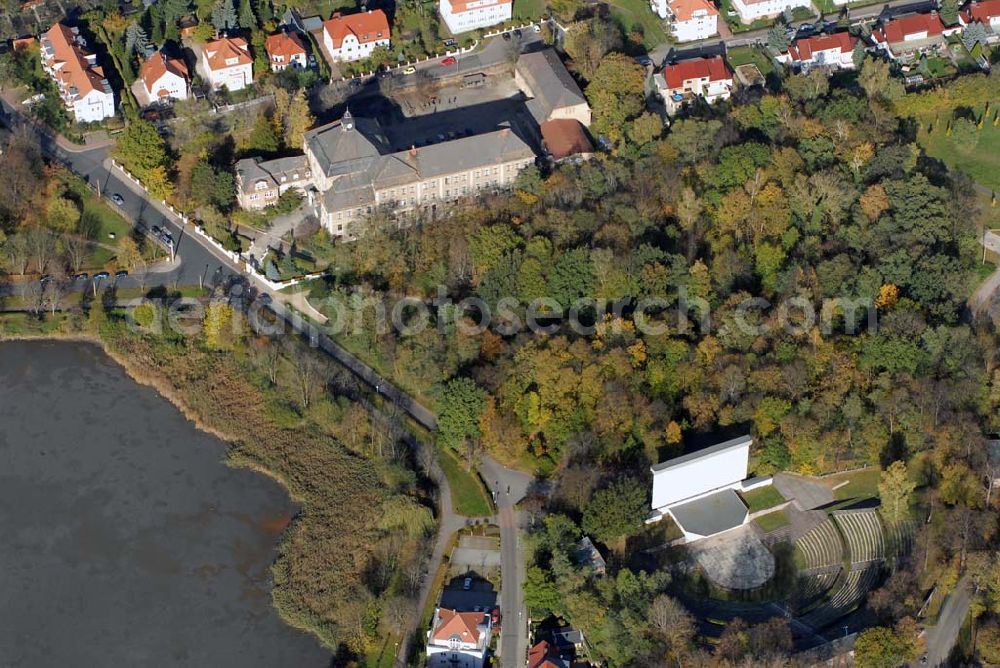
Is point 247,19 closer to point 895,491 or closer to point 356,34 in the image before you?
point 356,34

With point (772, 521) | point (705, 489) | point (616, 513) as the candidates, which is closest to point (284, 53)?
point (616, 513)

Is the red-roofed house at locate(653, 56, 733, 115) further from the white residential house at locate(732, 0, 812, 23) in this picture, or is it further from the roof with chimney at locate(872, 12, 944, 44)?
the roof with chimney at locate(872, 12, 944, 44)

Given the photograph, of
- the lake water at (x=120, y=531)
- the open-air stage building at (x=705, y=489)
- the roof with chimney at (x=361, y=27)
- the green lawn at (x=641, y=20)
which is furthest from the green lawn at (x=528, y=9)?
the open-air stage building at (x=705, y=489)

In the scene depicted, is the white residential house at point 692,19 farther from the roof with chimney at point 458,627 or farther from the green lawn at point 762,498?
the roof with chimney at point 458,627

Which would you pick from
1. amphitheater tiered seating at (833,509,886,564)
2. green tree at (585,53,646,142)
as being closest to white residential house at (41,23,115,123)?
green tree at (585,53,646,142)

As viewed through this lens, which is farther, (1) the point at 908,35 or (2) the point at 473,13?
(2) the point at 473,13

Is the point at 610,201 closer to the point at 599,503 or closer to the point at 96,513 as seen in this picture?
the point at 599,503
